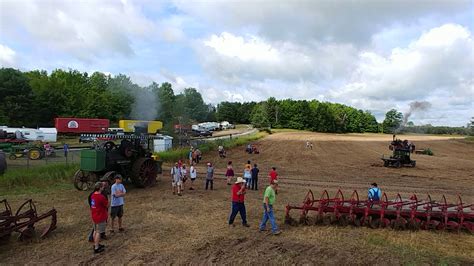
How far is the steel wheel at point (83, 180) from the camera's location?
645 inches

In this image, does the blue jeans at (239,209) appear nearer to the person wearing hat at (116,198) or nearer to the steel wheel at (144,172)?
the person wearing hat at (116,198)

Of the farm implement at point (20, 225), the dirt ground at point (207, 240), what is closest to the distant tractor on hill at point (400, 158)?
the dirt ground at point (207, 240)

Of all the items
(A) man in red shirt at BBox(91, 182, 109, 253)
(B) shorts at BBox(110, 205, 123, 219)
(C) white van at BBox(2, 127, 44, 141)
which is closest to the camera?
(A) man in red shirt at BBox(91, 182, 109, 253)

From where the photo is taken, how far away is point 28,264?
8055 mm

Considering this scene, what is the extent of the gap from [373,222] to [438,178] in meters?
15.7

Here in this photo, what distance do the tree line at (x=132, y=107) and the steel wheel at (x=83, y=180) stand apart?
12229 mm

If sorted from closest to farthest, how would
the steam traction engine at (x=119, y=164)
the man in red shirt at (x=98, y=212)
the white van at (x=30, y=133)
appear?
the man in red shirt at (x=98, y=212)
the steam traction engine at (x=119, y=164)
the white van at (x=30, y=133)

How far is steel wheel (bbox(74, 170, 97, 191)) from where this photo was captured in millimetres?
16375

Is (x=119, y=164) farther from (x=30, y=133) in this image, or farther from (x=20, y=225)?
(x=30, y=133)

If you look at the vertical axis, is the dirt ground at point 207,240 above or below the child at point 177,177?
below

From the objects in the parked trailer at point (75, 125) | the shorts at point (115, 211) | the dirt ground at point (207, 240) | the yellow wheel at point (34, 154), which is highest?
the parked trailer at point (75, 125)

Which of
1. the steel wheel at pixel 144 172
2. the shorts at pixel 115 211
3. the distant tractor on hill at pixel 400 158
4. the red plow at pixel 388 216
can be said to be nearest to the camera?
the shorts at pixel 115 211

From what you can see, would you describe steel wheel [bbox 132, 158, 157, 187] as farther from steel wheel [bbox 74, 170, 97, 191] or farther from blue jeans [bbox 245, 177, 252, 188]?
blue jeans [bbox 245, 177, 252, 188]

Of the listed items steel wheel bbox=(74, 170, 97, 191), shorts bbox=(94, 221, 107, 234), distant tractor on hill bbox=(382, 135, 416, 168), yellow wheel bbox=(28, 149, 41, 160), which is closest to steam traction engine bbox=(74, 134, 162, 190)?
steel wheel bbox=(74, 170, 97, 191)
